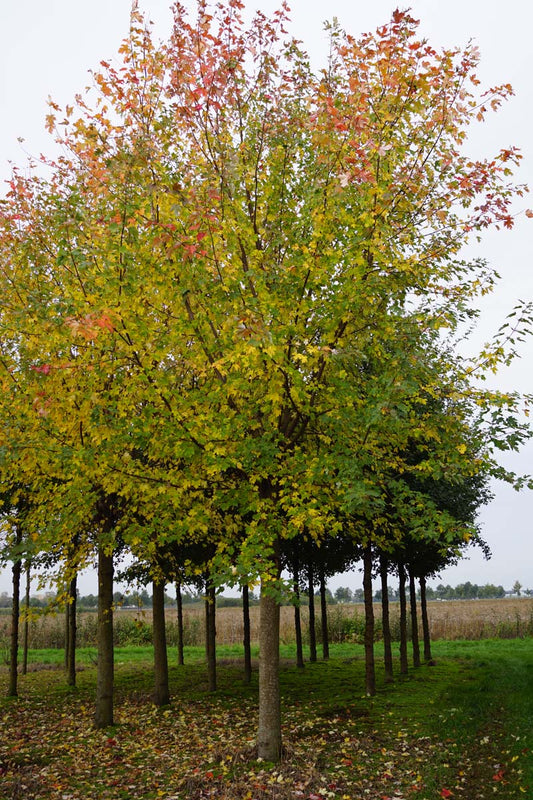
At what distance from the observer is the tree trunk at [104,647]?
1418 centimetres

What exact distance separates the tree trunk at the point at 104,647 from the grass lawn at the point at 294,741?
42 cm

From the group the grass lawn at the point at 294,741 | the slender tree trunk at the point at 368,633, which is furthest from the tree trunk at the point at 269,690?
the slender tree trunk at the point at 368,633

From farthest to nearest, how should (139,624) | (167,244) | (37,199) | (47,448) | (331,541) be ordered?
(331,541) < (37,199) < (139,624) < (47,448) < (167,244)

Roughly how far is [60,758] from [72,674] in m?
9.08

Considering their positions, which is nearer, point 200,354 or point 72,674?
point 200,354

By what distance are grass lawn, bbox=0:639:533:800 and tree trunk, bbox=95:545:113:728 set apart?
1.39 feet

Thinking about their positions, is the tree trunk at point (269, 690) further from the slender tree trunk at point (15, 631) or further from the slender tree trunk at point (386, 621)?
the slender tree trunk at point (15, 631)

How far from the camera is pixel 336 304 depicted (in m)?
10.1

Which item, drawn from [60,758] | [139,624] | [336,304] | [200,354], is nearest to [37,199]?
[200,354]

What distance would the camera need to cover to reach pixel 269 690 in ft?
35.6

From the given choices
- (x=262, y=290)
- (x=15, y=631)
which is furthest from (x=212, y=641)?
(x=262, y=290)

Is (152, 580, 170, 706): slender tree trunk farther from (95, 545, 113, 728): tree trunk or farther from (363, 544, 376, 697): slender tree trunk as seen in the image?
(363, 544, 376, 697): slender tree trunk

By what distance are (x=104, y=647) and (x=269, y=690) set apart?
5443mm

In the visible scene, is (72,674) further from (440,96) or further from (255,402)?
(440,96)
